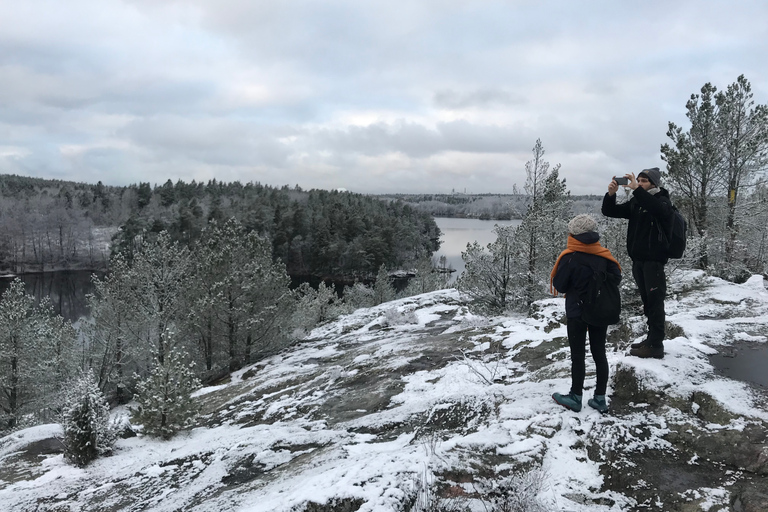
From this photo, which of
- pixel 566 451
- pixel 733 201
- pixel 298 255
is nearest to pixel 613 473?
pixel 566 451

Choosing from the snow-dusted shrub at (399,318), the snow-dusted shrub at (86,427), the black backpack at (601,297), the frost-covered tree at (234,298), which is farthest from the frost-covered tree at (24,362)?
the black backpack at (601,297)

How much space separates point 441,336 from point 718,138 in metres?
16.8

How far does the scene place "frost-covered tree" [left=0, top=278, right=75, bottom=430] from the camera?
16.8 metres

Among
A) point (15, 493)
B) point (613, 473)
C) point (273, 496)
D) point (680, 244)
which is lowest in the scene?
point (15, 493)

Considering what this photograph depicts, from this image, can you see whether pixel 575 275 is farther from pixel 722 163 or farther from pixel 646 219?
pixel 722 163

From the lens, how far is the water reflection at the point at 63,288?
48000 mm

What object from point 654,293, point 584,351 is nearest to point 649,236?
point 654,293

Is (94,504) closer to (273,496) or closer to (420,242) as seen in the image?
(273,496)

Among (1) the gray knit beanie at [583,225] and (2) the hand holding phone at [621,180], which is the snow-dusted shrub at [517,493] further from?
(2) the hand holding phone at [621,180]

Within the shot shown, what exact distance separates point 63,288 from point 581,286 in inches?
2952

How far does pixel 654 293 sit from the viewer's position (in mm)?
5141

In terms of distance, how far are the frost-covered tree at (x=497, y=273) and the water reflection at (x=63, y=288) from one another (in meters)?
44.4

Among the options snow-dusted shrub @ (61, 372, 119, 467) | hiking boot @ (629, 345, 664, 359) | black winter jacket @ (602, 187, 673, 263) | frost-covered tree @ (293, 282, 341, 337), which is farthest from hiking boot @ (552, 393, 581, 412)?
frost-covered tree @ (293, 282, 341, 337)

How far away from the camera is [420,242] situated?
300 feet
